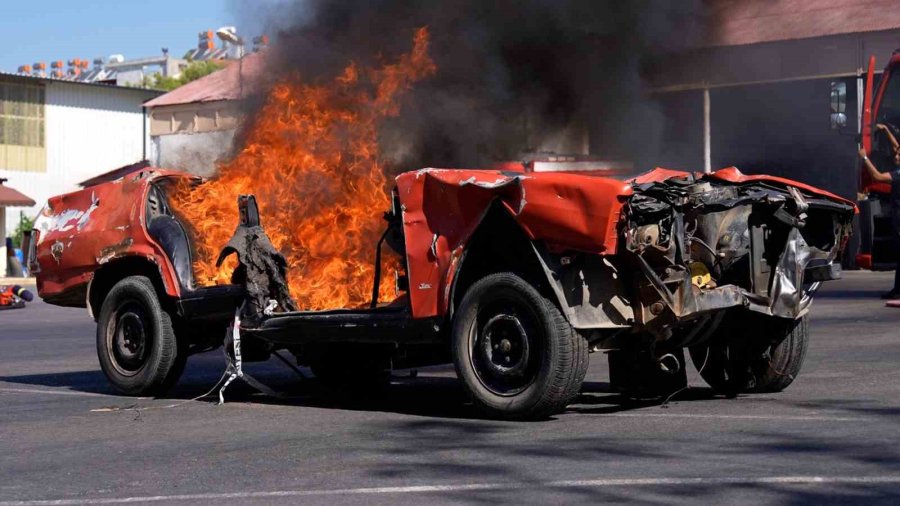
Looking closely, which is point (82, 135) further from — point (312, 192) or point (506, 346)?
point (506, 346)

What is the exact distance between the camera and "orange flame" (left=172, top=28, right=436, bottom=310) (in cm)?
977

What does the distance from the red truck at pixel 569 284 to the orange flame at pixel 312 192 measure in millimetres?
298

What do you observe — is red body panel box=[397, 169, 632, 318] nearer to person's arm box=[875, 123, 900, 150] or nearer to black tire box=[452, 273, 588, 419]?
black tire box=[452, 273, 588, 419]

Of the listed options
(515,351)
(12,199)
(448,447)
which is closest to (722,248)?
(515,351)

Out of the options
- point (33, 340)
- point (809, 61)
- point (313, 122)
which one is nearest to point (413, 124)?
point (313, 122)

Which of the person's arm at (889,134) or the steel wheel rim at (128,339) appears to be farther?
the person's arm at (889,134)

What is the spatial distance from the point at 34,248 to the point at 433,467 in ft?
18.8

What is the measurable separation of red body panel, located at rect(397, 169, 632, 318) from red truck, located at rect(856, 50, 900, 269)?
1073cm

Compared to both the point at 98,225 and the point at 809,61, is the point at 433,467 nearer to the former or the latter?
the point at 98,225

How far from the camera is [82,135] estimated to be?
5659cm

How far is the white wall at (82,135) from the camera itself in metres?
54.8

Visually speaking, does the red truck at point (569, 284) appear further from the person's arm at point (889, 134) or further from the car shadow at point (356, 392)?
the person's arm at point (889, 134)

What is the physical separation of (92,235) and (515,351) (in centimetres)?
414

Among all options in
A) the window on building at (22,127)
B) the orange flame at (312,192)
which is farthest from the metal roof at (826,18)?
the window on building at (22,127)
